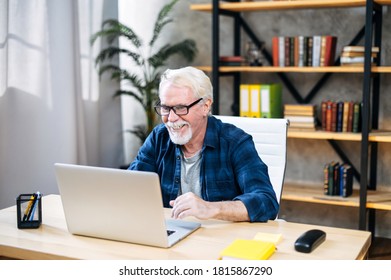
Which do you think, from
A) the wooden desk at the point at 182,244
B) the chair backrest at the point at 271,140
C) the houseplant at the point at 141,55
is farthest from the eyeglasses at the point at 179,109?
the houseplant at the point at 141,55

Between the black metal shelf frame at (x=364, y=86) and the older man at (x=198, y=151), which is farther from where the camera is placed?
the black metal shelf frame at (x=364, y=86)

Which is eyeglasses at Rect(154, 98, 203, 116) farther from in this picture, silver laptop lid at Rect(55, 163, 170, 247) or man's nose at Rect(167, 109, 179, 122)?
silver laptop lid at Rect(55, 163, 170, 247)

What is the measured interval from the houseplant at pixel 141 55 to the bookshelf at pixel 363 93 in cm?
36

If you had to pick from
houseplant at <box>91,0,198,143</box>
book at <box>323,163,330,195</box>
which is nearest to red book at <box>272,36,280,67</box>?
houseplant at <box>91,0,198,143</box>

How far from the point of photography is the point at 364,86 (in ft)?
10.6

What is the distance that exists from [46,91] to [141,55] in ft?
3.04

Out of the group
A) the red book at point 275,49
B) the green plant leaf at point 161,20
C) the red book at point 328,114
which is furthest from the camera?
the green plant leaf at point 161,20

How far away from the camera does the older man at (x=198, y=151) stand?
201cm

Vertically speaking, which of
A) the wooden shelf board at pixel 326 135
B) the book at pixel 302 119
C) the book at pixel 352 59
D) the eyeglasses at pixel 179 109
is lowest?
the wooden shelf board at pixel 326 135

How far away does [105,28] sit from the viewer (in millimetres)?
4008

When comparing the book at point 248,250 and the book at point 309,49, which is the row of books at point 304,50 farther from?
the book at point 248,250

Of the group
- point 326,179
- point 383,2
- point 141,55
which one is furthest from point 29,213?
point 141,55

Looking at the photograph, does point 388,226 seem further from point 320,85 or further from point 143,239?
point 143,239
